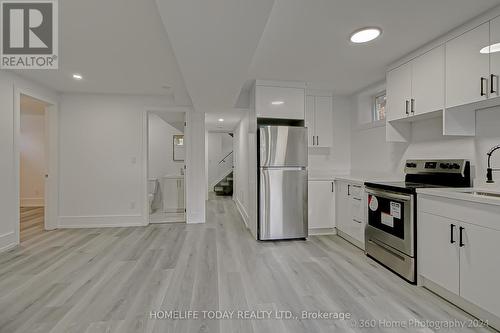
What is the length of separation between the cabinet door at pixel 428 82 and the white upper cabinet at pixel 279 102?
4.71 ft

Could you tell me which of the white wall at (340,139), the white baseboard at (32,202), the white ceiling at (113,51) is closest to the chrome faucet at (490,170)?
the white wall at (340,139)

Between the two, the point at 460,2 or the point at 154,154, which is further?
the point at 154,154

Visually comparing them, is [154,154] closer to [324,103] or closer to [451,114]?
[324,103]

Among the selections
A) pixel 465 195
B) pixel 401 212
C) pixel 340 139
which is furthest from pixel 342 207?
pixel 465 195

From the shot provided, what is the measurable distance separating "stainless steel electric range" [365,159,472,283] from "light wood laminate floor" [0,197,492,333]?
16 centimetres

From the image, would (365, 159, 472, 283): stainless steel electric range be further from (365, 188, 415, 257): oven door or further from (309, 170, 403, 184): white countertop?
(309, 170, 403, 184): white countertop

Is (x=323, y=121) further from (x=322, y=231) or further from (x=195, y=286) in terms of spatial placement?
(x=195, y=286)

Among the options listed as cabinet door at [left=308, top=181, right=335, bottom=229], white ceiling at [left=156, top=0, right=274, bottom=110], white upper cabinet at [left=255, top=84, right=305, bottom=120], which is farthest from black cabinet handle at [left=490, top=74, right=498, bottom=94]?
cabinet door at [left=308, top=181, right=335, bottom=229]

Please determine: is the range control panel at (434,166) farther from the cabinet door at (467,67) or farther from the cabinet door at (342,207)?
the cabinet door at (342,207)

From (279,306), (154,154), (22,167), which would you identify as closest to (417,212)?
(279,306)

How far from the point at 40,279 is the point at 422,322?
11.1ft

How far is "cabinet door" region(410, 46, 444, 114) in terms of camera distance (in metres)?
2.29

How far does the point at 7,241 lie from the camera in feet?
10.3

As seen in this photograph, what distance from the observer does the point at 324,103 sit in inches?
159
